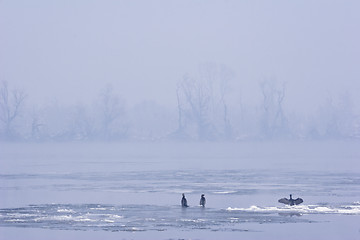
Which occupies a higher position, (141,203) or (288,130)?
(288,130)

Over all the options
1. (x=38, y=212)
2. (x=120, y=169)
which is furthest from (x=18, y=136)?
(x=38, y=212)

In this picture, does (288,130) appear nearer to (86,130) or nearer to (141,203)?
(86,130)

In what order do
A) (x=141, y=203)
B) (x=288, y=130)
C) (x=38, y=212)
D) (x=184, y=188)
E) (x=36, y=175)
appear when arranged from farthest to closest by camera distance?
1. (x=288, y=130)
2. (x=36, y=175)
3. (x=184, y=188)
4. (x=141, y=203)
5. (x=38, y=212)

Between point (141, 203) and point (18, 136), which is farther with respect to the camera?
point (18, 136)

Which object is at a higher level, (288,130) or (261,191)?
(288,130)

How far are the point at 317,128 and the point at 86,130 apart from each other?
36.9m

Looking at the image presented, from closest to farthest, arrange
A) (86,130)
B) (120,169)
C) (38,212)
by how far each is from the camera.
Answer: (38,212)
(120,169)
(86,130)

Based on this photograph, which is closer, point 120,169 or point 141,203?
point 141,203

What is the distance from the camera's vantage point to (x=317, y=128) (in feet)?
446

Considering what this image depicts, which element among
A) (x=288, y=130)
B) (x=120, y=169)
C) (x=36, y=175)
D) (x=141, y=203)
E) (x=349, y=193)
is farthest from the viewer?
(x=288, y=130)

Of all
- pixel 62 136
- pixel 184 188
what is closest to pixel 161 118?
pixel 62 136

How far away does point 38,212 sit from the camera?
32156 millimetres

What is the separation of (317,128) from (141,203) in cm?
10347

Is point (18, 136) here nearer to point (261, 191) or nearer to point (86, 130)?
point (86, 130)
